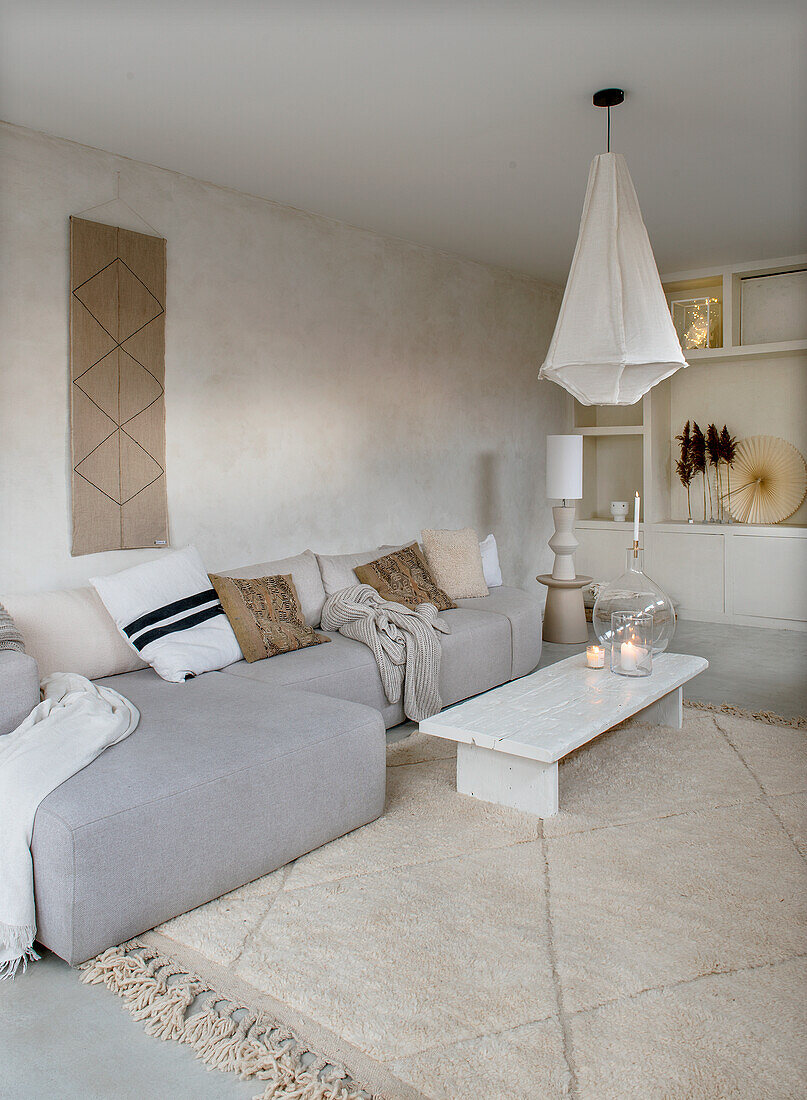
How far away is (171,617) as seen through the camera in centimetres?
326

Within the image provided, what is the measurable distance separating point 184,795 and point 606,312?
210cm

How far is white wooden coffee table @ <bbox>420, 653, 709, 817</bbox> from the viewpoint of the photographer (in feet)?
8.57

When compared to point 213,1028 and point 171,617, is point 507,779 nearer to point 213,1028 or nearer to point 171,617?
point 213,1028

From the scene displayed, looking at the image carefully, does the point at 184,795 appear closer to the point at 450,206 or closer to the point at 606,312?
the point at 606,312

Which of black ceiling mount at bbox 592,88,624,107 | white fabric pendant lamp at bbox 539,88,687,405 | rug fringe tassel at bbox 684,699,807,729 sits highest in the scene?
black ceiling mount at bbox 592,88,624,107

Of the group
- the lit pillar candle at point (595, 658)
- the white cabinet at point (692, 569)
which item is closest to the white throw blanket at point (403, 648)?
the lit pillar candle at point (595, 658)

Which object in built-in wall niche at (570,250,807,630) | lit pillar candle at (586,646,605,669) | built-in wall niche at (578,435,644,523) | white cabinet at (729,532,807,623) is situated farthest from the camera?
built-in wall niche at (578,435,644,523)

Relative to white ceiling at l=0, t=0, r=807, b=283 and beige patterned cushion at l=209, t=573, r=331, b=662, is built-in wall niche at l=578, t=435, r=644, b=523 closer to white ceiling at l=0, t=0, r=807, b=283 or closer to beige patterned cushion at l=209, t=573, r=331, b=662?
white ceiling at l=0, t=0, r=807, b=283

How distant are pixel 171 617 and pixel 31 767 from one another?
1220mm

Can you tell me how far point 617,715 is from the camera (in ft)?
9.27

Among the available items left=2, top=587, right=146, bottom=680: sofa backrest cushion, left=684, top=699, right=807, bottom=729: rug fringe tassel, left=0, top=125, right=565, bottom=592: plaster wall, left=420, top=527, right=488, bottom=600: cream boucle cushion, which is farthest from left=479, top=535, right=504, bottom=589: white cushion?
left=2, top=587, right=146, bottom=680: sofa backrest cushion

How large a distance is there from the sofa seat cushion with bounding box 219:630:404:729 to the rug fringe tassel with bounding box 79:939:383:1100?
3.97ft

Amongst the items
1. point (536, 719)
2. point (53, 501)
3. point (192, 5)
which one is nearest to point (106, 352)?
point (53, 501)

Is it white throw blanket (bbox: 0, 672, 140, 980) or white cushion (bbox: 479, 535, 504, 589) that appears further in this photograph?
white cushion (bbox: 479, 535, 504, 589)
